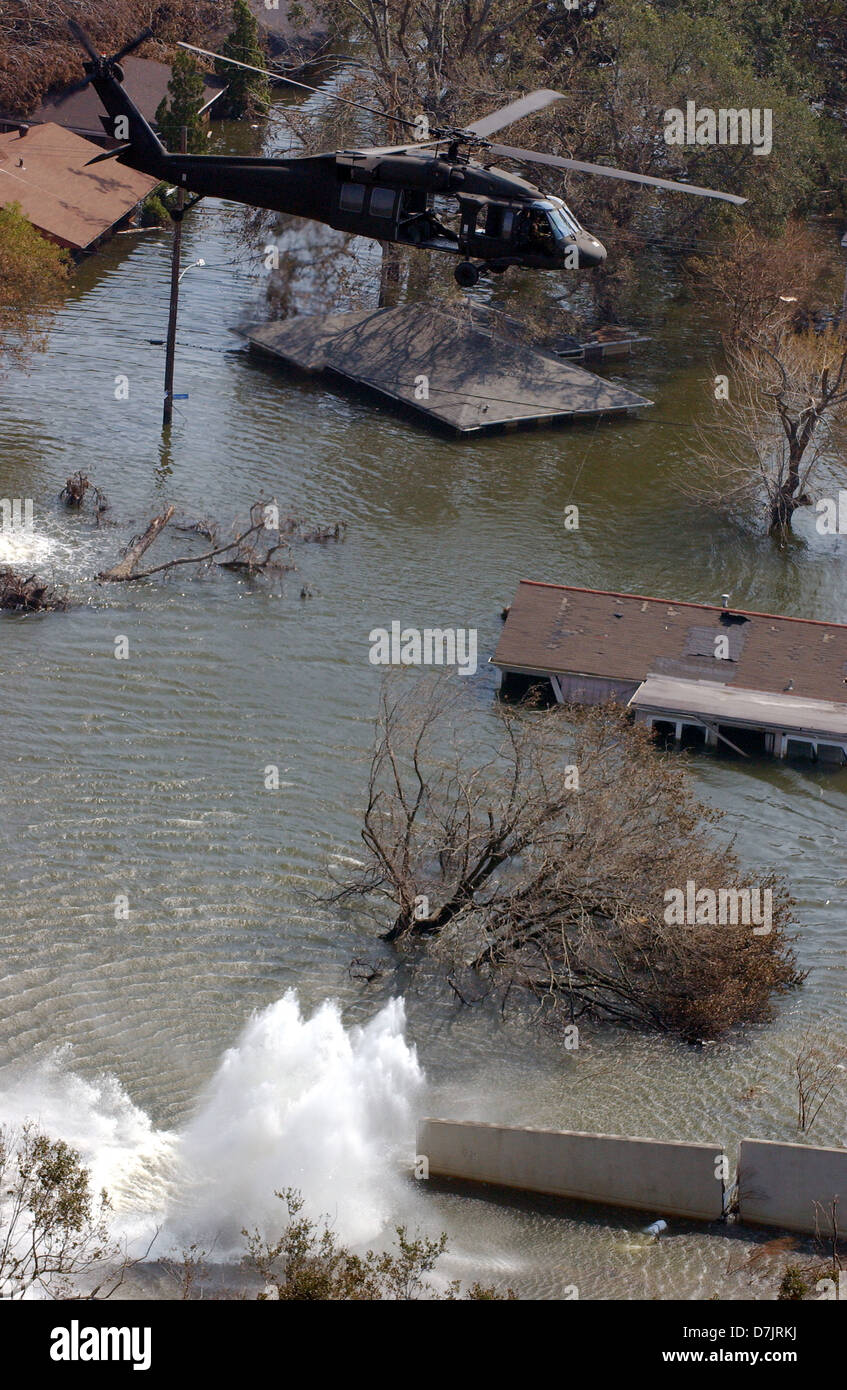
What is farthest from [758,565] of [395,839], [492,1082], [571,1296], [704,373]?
[571,1296]

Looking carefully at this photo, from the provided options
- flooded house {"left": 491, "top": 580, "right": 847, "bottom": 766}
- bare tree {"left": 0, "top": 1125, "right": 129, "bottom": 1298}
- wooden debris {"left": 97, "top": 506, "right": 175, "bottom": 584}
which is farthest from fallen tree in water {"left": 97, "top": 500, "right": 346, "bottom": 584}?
bare tree {"left": 0, "top": 1125, "right": 129, "bottom": 1298}

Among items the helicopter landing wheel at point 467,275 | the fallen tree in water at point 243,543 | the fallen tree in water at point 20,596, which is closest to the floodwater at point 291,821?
the fallen tree in water at point 20,596

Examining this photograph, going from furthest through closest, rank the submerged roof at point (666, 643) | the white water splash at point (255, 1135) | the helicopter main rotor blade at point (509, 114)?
the submerged roof at point (666, 643), the helicopter main rotor blade at point (509, 114), the white water splash at point (255, 1135)

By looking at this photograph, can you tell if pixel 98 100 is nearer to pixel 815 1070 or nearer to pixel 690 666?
pixel 690 666

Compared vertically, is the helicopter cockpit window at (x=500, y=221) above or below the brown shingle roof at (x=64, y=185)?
below

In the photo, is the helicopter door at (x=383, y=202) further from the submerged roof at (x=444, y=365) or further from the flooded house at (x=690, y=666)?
the submerged roof at (x=444, y=365)

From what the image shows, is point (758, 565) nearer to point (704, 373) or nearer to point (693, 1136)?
point (704, 373)

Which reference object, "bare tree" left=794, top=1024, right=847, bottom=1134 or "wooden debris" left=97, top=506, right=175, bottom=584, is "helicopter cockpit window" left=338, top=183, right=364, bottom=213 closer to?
"bare tree" left=794, top=1024, right=847, bottom=1134
